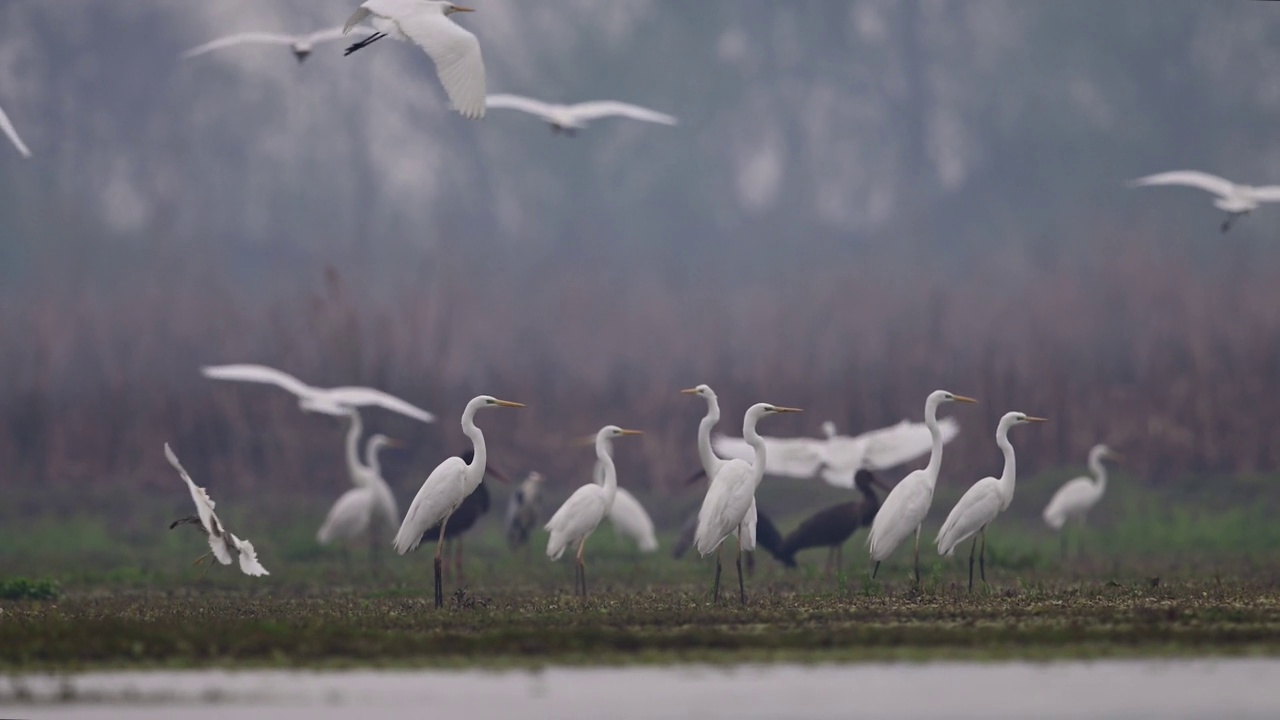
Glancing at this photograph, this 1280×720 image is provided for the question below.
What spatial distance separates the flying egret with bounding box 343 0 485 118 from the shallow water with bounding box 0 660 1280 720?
5.12 m

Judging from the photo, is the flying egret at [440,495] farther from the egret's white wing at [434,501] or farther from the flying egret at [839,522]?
the flying egret at [839,522]

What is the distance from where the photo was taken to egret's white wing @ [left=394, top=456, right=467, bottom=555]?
48.7 feet

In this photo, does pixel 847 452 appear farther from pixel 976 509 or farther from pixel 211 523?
pixel 211 523

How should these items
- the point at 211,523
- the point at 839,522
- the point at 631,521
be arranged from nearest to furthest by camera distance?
the point at 211,523
the point at 839,522
the point at 631,521

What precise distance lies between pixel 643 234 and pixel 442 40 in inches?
1046

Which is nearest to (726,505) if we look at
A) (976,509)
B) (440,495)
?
(976,509)

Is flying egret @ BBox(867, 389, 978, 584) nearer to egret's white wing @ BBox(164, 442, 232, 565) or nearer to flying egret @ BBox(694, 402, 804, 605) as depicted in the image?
flying egret @ BBox(694, 402, 804, 605)

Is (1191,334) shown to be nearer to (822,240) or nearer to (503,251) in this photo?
(822,240)

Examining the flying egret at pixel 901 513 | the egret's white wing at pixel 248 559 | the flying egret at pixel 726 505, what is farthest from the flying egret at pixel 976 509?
the egret's white wing at pixel 248 559

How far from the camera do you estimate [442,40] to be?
579 inches

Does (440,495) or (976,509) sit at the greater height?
(440,495)

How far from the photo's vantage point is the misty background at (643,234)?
32875 mm

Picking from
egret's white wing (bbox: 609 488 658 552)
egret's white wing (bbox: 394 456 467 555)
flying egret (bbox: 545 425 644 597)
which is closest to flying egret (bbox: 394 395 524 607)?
egret's white wing (bbox: 394 456 467 555)

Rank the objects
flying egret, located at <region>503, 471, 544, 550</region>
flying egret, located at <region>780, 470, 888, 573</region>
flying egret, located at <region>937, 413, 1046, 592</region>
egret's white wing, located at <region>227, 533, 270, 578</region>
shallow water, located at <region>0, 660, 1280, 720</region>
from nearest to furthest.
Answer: shallow water, located at <region>0, 660, 1280, 720</region>
egret's white wing, located at <region>227, 533, 270, 578</region>
flying egret, located at <region>937, 413, 1046, 592</region>
flying egret, located at <region>780, 470, 888, 573</region>
flying egret, located at <region>503, 471, 544, 550</region>
